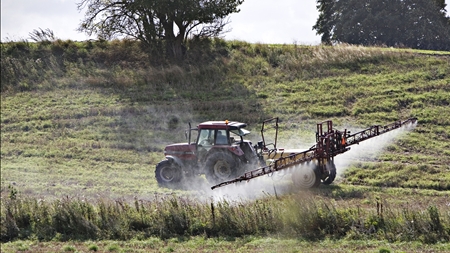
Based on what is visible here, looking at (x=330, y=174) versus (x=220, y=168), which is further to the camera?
(x=330, y=174)

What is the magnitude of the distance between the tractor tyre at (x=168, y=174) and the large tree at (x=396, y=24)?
2953 cm

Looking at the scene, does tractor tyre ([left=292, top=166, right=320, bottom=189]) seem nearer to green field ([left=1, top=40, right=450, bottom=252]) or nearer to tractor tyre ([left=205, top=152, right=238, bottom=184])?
green field ([left=1, top=40, right=450, bottom=252])

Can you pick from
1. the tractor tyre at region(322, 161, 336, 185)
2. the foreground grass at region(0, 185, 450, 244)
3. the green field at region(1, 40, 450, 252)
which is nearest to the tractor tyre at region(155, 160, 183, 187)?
the green field at region(1, 40, 450, 252)

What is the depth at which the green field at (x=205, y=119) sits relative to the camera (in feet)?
47.7

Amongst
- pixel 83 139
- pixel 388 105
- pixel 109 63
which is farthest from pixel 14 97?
pixel 388 105

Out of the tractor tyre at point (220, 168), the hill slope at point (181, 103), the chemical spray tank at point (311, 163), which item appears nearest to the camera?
the chemical spray tank at point (311, 163)

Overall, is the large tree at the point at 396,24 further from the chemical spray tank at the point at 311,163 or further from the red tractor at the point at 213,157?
the red tractor at the point at 213,157

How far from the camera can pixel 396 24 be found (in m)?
47.1

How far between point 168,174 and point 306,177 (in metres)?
4.58

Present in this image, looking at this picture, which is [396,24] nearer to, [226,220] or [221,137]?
[221,137]

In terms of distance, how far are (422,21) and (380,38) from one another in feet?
11.0

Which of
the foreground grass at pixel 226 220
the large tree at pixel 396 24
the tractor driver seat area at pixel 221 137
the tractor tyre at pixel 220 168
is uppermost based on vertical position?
the large tree at pixel 396 24

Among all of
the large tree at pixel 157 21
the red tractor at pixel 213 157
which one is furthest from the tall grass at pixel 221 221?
the large tree at pixel 157 21

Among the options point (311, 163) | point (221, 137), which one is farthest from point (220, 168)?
point (311, 163)
